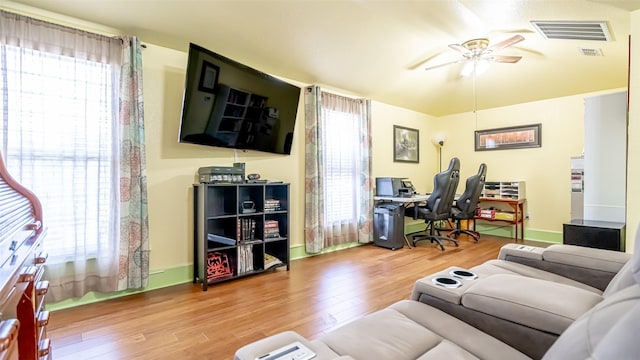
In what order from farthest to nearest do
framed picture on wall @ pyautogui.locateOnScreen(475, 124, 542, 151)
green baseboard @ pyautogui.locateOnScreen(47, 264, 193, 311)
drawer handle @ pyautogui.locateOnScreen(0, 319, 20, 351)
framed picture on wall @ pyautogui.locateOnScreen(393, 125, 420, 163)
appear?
framed picture on wall @ pyautogui.locateOnScreen(393, 125, 420, 163), framed picture on wall @ pyautogui.locateOnScreen(475, 124, 542, 151), green baseboard @ pyautogui.locateOnScreen(47, 264, 193, 311), drawer handle @ pyautogui.locateOnScreen(0, 319, 20, 351)

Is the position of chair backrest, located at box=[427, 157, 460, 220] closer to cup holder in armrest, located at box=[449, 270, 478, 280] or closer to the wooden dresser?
cup holder in armrest, located at box=[449, 270, 478, 280]

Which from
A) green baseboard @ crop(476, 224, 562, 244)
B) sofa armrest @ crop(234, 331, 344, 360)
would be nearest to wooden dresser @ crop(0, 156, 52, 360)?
sofa armrest @ crop(234, 331, 344, 360)

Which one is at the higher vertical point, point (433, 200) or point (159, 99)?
point (159, 99)

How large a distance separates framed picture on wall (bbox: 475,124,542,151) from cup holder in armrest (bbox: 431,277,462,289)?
4382 mm

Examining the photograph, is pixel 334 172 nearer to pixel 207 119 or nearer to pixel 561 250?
pixel 207 119

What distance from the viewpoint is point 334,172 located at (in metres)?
4.12

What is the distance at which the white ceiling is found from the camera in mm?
2352

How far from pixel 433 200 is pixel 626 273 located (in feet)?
11.1

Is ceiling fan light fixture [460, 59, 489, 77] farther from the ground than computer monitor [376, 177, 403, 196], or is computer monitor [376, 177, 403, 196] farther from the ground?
ceiling fan light fixture [460, 59, 489, 77]

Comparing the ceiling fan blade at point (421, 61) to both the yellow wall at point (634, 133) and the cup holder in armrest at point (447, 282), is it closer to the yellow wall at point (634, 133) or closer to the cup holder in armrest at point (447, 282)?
the yellow wall at point (634, 133)

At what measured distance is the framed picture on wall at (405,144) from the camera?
16.6ft

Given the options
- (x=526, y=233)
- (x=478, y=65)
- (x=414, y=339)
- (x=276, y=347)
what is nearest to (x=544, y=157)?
(x=526, y=233)

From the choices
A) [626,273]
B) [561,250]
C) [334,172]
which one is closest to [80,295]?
[334,172]

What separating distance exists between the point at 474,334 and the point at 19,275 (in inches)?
58.7
